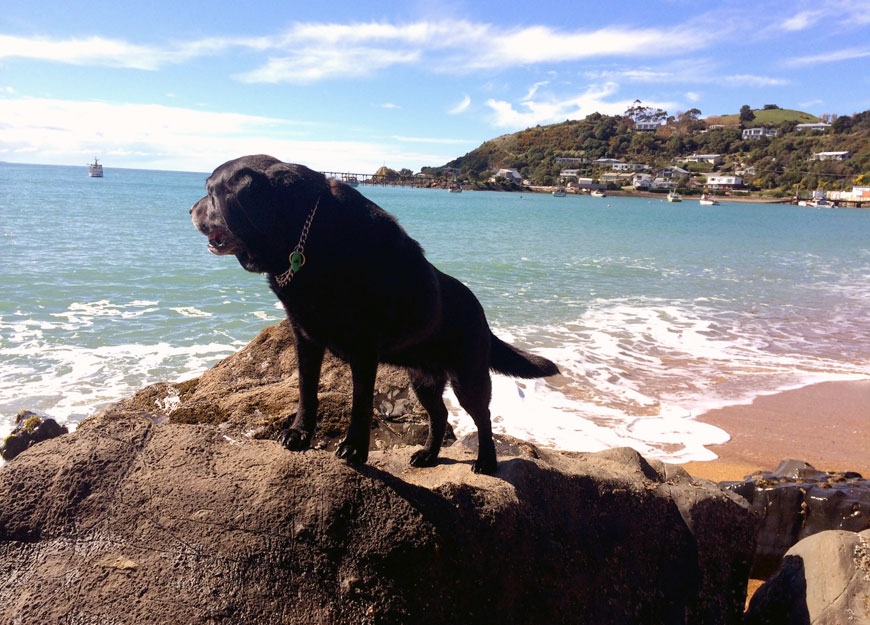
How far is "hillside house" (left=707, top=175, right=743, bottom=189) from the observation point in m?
133

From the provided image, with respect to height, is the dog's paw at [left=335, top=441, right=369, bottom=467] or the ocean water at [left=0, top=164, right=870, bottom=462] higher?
the dog's paw at [left=335, top=441, right=369, bottom=467]

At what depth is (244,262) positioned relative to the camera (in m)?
3.40

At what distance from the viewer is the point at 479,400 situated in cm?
404

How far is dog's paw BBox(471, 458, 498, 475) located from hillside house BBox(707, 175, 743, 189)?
146281 mm

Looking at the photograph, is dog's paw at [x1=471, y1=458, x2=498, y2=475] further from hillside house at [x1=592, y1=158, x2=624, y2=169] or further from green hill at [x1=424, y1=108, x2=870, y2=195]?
hillside house at [x1=592, y1=158, x2=624, y2=169]

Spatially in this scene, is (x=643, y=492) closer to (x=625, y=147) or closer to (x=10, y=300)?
(x=10, y=300)

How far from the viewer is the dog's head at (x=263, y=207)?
10.7ft

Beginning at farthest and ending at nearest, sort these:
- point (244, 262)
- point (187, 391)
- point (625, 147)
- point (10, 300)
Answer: point (625, 147), point (10, 300), point (187, 391), point (244, 262)

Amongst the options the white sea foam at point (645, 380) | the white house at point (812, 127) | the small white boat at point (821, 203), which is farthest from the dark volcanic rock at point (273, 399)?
the white house at point (812, 127)

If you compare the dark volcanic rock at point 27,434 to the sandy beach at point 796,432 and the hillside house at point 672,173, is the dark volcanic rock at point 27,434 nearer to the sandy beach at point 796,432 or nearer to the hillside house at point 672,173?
the sandy beach at point 796,432

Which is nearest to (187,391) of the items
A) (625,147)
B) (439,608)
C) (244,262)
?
(244,262)

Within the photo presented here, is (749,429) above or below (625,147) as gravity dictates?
below

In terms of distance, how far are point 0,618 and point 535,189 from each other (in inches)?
6153

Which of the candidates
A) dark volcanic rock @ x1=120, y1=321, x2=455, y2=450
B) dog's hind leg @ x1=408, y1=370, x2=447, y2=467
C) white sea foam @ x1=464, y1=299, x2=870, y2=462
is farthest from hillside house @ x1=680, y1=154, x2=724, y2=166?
dog's hind leg @ x1=408, y1=370, x2=447, y2=467
